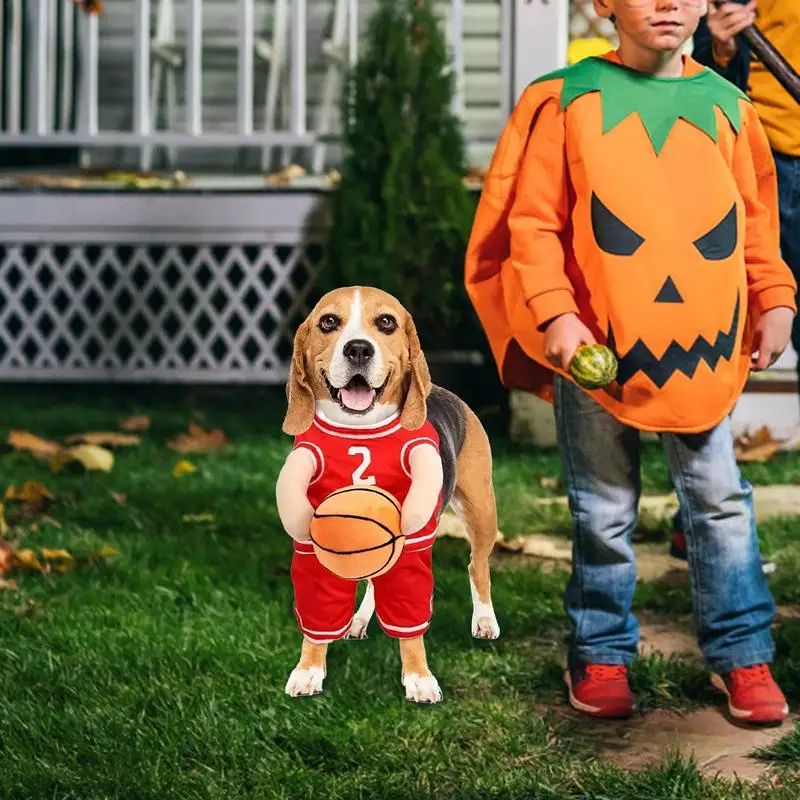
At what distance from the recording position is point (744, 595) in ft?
9.54

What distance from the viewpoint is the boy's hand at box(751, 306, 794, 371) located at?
8.46ft

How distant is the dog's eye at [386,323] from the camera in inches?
55.8

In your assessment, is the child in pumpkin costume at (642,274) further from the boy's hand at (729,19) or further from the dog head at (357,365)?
the dog head at (357,365)

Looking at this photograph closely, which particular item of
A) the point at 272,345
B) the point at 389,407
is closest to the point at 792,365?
the point at 272,345

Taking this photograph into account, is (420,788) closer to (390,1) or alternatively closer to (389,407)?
(389,407)

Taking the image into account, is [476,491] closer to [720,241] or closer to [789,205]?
[720,241]

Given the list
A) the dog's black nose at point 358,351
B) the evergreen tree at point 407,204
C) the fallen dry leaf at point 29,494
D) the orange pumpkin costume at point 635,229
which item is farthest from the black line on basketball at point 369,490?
the fallen dry leaf at point 29,494

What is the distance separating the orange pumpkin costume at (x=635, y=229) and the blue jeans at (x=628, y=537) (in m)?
0.31

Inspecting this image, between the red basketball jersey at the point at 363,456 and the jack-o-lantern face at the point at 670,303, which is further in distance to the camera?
the jack-o-lantern face at the point at 670,303

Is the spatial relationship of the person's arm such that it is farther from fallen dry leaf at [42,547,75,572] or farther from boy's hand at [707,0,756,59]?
fallen dry leaf at [42,547,75,572]

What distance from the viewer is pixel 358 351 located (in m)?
1.40

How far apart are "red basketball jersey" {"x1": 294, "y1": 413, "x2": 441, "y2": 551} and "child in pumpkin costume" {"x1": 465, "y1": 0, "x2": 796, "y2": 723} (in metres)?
0.84

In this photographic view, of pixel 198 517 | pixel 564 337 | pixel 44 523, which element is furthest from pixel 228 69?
pixel 564 337

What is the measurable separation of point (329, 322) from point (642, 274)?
91 centimetres
